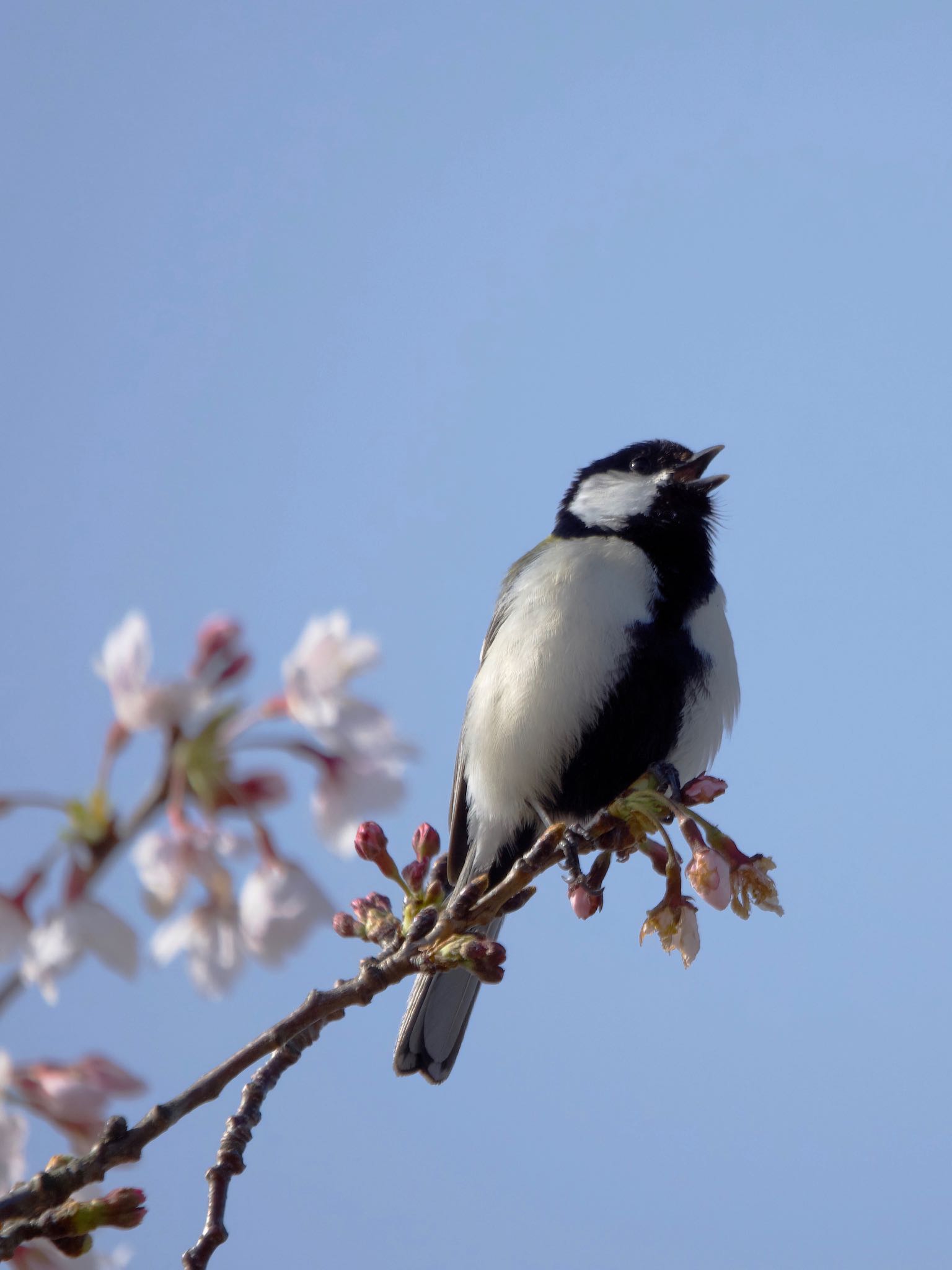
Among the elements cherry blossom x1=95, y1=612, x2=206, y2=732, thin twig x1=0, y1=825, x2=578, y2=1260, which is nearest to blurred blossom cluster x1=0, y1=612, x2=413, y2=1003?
cherry blossom x1=95, y1=612, x2=206, y2=732

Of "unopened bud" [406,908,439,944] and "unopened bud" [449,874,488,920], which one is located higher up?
"unopened bud" [449,874,488,920]

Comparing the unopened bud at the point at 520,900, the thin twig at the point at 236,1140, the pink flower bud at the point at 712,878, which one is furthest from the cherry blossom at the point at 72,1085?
the unopened bud at the point at 520,900

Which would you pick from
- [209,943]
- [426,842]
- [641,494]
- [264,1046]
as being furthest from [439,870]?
[641,494]

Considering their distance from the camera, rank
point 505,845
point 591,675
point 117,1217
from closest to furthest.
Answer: point 117,1217
point 591,675
point 505,845

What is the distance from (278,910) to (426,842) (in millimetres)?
A: 1287

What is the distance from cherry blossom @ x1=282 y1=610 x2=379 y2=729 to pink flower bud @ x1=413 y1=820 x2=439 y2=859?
134cm

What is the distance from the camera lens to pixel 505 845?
4.09 m

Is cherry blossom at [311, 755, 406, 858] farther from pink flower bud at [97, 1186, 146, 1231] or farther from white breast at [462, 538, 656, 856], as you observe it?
white breast at [462, 538, 656, 856]

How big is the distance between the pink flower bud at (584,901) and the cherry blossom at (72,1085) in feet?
4.84

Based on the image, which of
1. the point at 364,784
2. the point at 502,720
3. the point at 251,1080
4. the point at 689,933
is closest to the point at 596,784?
the point at 502,720

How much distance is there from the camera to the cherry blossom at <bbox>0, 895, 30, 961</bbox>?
1050 millimetres

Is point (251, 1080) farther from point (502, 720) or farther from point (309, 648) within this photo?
point (502, 720)

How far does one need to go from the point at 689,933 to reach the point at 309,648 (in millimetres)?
1397

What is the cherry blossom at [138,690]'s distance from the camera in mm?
1012
